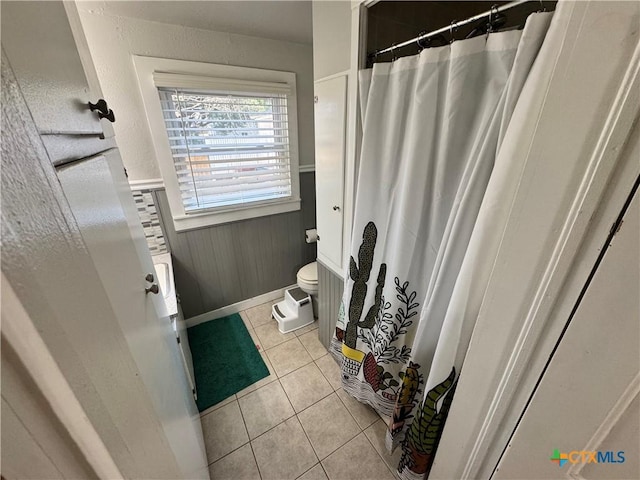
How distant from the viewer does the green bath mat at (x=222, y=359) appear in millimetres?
1708

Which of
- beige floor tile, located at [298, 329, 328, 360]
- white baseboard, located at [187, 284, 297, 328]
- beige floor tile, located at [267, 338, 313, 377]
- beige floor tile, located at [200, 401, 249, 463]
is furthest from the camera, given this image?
white baseboard, located at [187, 284, 297, 328]

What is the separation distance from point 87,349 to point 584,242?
2.61 ft

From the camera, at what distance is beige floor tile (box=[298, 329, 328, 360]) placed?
1.97 meters

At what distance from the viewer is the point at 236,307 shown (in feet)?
7.85

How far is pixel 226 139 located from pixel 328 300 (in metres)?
1.40

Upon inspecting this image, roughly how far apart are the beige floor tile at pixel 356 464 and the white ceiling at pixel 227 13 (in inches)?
95.5

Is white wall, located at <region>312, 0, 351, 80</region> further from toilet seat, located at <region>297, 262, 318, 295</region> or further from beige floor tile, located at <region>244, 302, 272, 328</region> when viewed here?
beige floor tile, located at <region>244, 302, 272, 328</region>

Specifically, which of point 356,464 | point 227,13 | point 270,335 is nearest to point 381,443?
point 356,464

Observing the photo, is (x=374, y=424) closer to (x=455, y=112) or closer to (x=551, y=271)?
(x=551, y=271)

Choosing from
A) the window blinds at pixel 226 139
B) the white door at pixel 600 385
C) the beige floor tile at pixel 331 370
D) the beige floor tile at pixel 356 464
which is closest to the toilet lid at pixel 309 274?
the beige floor tile at pixel 331 370

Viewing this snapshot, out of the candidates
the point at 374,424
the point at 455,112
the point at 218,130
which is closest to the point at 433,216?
the point at 455,112

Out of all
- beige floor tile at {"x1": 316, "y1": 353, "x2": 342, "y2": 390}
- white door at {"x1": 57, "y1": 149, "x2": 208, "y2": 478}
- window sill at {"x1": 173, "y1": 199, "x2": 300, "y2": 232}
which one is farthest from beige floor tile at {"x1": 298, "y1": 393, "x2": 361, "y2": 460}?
window sill at {"x1": 173, "y1": 199, "x2": 300, "y2": 232}

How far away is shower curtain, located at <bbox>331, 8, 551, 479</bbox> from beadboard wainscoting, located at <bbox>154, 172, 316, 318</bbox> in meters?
1.18

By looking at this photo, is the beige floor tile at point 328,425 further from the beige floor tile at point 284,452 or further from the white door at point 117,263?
the white door at point 117,263
